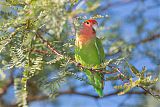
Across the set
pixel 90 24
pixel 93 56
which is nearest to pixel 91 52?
pixel 93 56

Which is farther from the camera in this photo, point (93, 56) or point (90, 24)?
point (93, 56)

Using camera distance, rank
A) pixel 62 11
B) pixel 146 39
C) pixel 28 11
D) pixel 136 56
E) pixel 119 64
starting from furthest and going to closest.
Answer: pixel 146 39 < pixel 136 56 < pixel 119 64 < pixel 28 11 < pixel 62 11

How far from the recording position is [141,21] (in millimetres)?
2312

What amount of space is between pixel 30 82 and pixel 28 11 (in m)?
0.96

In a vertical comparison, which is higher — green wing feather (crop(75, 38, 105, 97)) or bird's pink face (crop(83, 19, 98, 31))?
bird's pink face (crop(83, 19, 98, 31))

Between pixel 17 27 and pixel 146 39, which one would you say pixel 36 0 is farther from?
pixel 146 39

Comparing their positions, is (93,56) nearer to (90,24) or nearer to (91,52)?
(91,52)

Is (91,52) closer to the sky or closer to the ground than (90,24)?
closer to the ground

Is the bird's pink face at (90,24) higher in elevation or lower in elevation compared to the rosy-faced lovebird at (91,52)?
higher

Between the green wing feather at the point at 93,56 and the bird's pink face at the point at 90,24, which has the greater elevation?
the bird's pink face at the point at 90,24

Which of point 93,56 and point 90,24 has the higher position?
point 90,24

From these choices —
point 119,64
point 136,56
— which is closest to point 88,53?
point 119,64

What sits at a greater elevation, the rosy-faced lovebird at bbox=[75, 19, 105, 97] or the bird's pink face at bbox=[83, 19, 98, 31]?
the bird's pink face at bbox=[83, 19, 98, 31]

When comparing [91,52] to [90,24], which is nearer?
[90,24]
